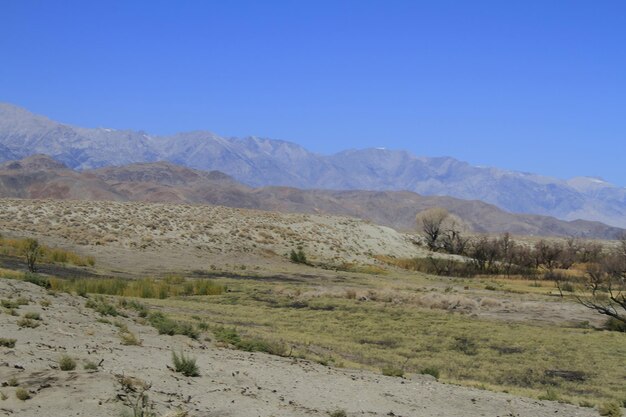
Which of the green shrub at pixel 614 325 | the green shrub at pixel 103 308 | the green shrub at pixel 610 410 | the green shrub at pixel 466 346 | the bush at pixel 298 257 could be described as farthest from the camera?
the bush at pixel 298 257

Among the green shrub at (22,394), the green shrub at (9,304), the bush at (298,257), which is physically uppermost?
the green shrub at (22,394)

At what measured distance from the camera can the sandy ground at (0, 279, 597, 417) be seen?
10.2m

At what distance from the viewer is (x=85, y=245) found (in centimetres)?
5525

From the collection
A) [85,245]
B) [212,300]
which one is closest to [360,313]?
[212,300]

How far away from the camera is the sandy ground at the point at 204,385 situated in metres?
10.2

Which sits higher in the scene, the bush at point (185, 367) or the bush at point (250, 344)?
the bush at point (185, 367)

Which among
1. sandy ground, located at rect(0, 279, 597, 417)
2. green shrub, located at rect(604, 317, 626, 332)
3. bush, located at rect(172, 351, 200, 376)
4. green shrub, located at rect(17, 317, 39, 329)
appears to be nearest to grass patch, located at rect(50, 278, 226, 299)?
green shrub, located at rect(17, 317, 39, 329)

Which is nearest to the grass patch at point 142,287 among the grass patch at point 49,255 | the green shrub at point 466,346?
the grass patch at point 49,255

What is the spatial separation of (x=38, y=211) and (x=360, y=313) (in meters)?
47.1

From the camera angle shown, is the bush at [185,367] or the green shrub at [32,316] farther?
the green shrub at [32,316]

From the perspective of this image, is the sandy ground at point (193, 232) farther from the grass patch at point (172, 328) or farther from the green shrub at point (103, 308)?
the grass patch at point (172, 328)

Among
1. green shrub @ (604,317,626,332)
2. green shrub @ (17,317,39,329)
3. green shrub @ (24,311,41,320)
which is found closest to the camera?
green shrub @ (17,317,39,329)

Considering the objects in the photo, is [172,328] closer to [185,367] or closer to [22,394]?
[185,367]

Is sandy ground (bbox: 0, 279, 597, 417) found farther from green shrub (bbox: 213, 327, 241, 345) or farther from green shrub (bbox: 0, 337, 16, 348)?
green shrub (bbox: 213, 327, 241, 345)
